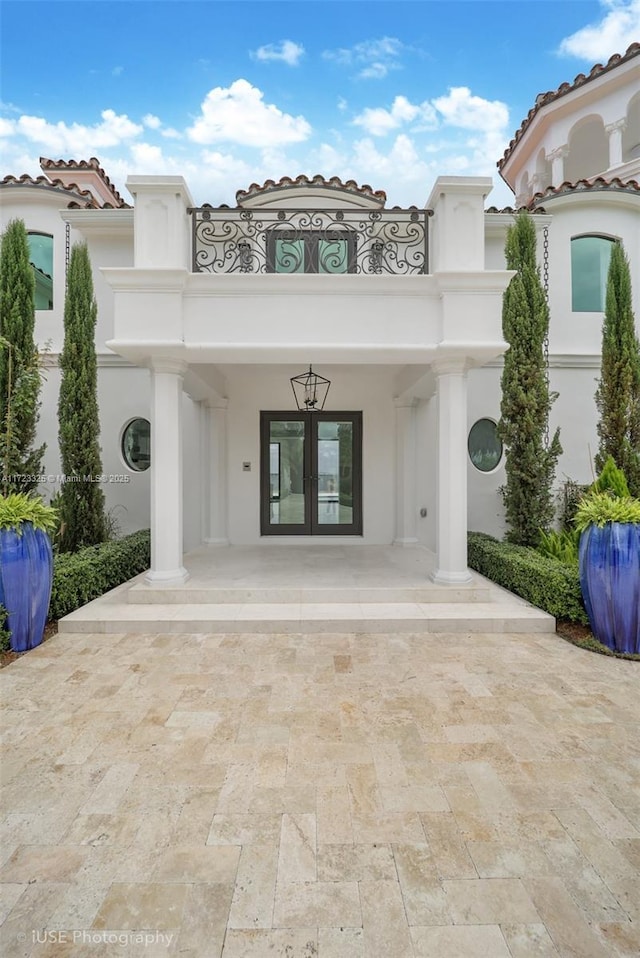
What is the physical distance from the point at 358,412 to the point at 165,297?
4453 millimetres

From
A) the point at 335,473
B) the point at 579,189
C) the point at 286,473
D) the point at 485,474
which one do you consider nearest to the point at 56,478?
the point at 286,473

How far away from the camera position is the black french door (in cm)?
905

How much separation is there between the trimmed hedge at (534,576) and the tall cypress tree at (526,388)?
2.37 feet

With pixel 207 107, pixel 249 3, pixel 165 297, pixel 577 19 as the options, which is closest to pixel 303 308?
pixel 165 297

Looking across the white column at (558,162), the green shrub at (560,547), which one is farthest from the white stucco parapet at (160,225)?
the white column at (558,162)

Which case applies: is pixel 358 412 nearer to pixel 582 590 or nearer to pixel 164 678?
pixel 582 590

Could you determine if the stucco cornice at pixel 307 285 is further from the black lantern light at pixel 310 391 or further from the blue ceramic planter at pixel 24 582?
the blue ceramic planter at pixel 24 582

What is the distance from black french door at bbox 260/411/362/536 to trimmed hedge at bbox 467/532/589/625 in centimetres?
276

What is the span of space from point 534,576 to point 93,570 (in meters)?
5.44

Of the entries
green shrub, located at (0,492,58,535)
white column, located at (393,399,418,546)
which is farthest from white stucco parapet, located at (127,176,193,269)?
white column, located at (393,399,418,546)

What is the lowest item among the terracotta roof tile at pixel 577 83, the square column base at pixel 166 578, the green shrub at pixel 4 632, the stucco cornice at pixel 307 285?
the green shrub at pixel 4 632

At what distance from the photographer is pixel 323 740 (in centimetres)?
307

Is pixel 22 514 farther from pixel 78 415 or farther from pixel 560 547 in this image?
pixel 560 547

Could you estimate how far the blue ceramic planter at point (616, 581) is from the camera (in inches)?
177
